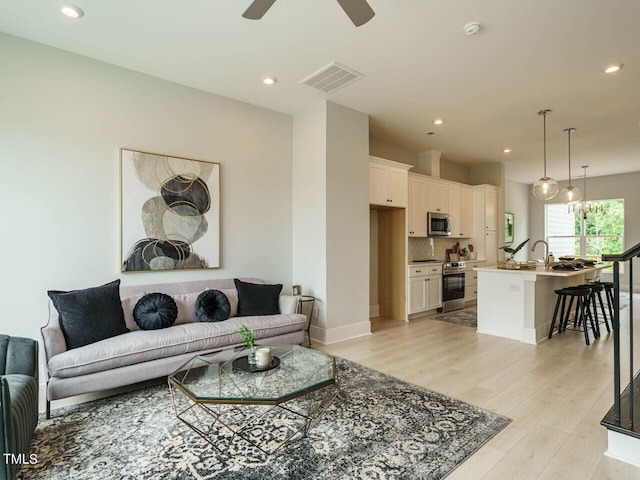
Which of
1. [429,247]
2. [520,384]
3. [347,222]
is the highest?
[347,222]

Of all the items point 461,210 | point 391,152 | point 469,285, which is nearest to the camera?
point 391,152

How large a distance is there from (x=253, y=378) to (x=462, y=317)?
451 cm

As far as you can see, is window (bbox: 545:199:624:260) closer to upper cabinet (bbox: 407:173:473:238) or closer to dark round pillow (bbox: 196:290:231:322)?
upper cabinet (bbox: 407:173:473:238)

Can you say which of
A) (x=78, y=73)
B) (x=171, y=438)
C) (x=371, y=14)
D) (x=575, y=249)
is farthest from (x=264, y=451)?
(x=575, y=249)

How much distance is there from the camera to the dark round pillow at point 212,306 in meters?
3.44

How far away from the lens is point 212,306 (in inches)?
138

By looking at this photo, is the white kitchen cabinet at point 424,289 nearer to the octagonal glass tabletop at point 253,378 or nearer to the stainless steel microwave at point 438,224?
the stainless steel microwave at point 438,224

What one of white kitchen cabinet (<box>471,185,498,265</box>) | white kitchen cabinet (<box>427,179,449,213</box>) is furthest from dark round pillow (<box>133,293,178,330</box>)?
white kitchen cabinet (<box>471,185,498,265</box>)

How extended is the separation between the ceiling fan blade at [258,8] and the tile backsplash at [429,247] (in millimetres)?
4852

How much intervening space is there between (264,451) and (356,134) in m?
3.78

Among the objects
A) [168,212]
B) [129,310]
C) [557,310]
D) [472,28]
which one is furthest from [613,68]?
[129,310]

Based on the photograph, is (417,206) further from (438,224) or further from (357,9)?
(357,9)

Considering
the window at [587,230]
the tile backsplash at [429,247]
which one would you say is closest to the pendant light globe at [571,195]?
the tile backsplash at [429,247]

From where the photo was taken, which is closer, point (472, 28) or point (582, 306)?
point (472, 28)
